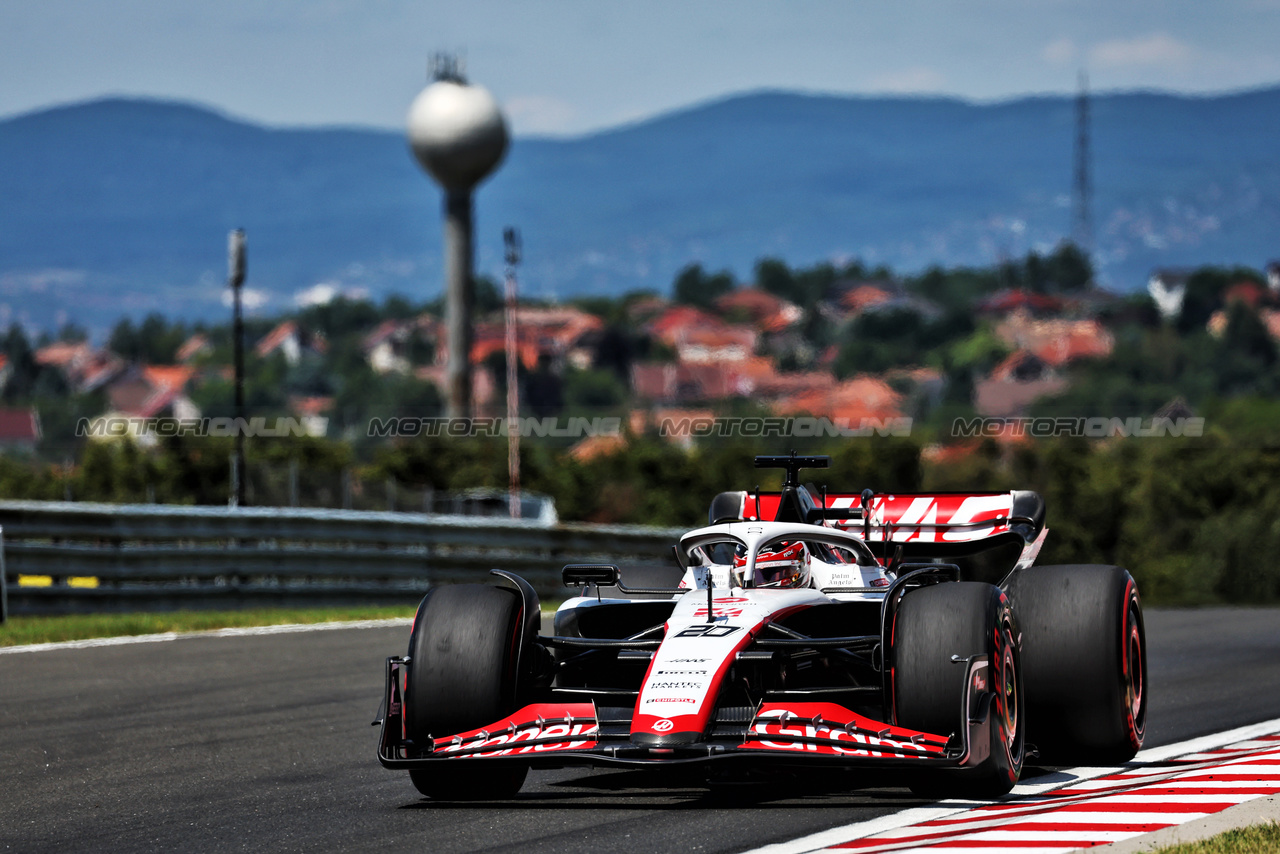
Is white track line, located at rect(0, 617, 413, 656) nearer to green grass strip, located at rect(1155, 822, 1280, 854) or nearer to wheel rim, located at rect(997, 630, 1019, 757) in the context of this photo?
wheel rim, located at rect(997, 630, 1019, 757)

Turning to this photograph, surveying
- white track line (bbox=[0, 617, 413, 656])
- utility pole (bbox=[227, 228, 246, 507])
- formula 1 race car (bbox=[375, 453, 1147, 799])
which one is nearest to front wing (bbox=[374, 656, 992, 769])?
formula 1 race car (bbox=[375, 453, 1147, 799])

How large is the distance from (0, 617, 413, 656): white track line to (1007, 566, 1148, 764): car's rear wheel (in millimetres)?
8012

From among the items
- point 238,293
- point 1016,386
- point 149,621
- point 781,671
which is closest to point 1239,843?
point 781,671

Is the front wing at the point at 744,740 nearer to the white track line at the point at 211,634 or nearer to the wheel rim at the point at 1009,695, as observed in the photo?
the wheel rim at the point at 1009,695

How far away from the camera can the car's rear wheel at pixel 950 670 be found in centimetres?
733

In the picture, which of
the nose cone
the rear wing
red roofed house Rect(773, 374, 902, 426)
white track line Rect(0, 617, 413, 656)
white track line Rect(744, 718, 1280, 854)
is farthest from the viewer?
red roofed house Rect(773, 374, 902, 426)

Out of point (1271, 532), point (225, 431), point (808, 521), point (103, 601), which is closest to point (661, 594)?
point (808, 521)

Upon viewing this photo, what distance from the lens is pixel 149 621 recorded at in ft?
53.6

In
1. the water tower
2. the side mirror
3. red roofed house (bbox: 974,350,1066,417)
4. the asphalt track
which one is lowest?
the asphalt track

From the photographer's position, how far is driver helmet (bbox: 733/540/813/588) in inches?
336

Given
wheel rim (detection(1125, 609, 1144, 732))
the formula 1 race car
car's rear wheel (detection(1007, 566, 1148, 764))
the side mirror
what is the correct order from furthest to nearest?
wheel rim (detection(1125, 609, 1144, 732))
car's rear wheel (detection(1007, 566, 1148, 764))
the side mirror
the formula 1 race car

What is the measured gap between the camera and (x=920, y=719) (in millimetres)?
7344

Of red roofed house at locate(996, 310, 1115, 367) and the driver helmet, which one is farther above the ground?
red roofed house at locate(996, 310, 1115, 367)

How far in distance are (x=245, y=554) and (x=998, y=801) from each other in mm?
12023
